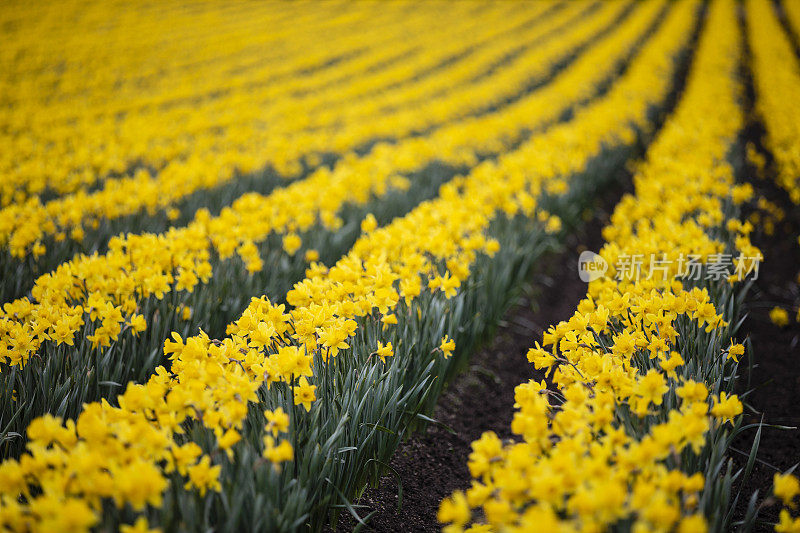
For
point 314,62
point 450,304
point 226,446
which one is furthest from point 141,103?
point 226,446

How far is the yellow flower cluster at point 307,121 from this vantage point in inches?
159

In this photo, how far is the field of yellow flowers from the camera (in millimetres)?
1392

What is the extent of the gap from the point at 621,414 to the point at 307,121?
8.19m

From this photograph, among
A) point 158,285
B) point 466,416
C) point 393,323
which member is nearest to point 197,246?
point 158,285

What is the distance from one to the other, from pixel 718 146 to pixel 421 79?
10.4 metres

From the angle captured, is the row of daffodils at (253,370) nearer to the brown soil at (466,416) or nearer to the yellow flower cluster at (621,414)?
the brown soil at (466,416)

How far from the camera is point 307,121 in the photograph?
884 centimetres

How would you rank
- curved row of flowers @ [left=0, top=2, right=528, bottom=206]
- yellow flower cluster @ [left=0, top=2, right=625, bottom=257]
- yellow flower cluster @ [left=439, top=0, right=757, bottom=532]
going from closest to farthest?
yellow flower cluster @ [left=439, top=0, right=757, bottom=532]
yellow flower cluster @ [left=0, top=2, right=625, bottom=257]
curved row of flowers @ [left=0, top=2, right=528, bottom=206]

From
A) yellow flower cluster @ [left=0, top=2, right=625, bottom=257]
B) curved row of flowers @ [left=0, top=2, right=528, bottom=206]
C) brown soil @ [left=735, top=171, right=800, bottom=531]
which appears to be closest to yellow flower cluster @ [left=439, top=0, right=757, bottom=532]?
brown soil @ [left=735, top=171, right=800, bottom=531]

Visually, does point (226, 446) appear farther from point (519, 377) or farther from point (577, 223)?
point (577, 223)

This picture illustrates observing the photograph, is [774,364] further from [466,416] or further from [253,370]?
[253,370]

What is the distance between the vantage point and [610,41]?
18.7 meters

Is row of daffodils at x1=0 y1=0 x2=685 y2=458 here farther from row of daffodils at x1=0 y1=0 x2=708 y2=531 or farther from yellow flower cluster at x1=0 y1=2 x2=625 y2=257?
yellow flower cluster at x1=0 y1=2 x2=625 y2=257

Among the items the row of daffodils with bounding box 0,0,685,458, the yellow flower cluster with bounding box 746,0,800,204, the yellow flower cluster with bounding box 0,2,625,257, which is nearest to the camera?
the row of daffodils with bounding box 0,0,685,458
